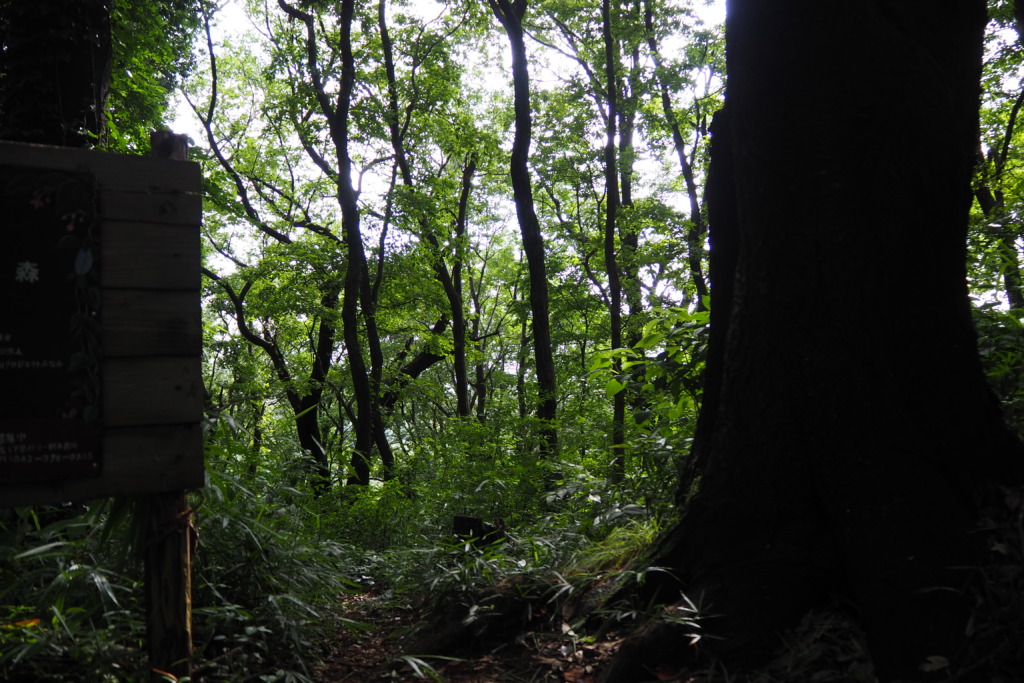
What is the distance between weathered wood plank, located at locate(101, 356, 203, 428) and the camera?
2.93 meters

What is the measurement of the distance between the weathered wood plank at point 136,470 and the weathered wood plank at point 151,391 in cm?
5

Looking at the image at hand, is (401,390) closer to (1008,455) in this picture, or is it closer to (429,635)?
(429,635)

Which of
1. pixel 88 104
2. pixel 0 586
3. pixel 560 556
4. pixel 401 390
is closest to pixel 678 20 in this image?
pixel 401 390

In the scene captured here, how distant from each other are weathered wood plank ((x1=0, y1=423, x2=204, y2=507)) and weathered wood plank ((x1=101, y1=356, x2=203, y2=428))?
0.05m

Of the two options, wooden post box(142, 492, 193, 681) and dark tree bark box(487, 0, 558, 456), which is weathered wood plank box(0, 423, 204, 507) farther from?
dark tree bark box(487, 0, 558, 456)

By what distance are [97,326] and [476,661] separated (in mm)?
2298

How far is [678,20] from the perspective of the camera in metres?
16.6

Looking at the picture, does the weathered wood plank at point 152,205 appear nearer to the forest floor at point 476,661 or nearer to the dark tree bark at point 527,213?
the forest floor at point 476,661

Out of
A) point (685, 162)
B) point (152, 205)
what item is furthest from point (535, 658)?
point (685, 162)

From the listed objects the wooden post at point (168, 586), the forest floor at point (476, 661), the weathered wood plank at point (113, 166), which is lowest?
the forest floor at point (476, 661)

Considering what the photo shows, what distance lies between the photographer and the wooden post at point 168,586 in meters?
2.96

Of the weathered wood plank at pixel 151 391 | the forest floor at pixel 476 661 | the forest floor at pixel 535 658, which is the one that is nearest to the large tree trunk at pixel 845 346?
the forest floor at pixel 535 658

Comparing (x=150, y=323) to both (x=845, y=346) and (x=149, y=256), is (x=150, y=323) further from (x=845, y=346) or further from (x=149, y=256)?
(x=845, y=346)

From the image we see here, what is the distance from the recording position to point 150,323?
3051 mm
